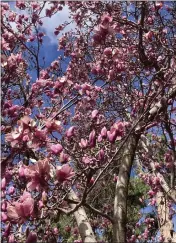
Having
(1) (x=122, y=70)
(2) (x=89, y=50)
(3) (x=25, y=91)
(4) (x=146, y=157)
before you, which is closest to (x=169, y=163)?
(4) (x=146, y=157)

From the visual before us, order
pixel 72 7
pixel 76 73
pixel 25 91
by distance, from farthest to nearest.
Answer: pixel 76 73 < pixel 72 7 < pixel 25 91

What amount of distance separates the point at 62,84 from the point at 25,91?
3.23ft

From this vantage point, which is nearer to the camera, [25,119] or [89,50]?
[25,119]

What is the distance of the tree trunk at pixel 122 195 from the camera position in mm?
2471

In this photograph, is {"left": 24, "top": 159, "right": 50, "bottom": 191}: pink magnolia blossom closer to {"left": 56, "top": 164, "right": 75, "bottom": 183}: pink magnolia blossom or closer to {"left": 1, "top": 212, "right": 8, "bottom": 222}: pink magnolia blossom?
{"left": 56, "top": 164, "right": 75, "bottom": 183}: pink magnolia blossom

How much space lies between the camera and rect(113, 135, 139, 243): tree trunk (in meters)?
2.47

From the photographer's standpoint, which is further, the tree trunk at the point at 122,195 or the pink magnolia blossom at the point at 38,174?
the tree trunk at the point at 122,195

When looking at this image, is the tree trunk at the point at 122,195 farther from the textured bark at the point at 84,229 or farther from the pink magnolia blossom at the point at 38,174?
the pink magnolia blossom at the point at 38,174

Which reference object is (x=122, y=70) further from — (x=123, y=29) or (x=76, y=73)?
(x=76, y=73)

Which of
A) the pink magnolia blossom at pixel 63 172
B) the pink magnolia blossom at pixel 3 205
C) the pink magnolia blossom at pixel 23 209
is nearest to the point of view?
the pink magnolia blossom at pixel 23 209

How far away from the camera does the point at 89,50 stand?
19.2 ft

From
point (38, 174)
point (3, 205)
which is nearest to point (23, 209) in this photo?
point (38, 174)

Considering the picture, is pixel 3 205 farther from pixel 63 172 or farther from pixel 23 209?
pixel 63 172

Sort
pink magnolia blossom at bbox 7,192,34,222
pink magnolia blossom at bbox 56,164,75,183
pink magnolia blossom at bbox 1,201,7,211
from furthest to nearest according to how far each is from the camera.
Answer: pink magnolia blossom at bbox 1,201,7,211 < pink magnolia blossom at bbox 56,164,75,183 < pink magnolia blossom at bbox 7,192,34,222
